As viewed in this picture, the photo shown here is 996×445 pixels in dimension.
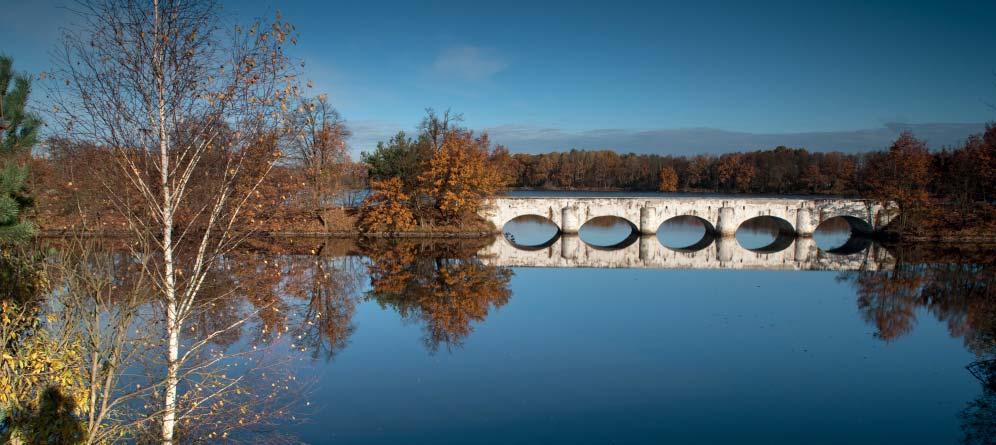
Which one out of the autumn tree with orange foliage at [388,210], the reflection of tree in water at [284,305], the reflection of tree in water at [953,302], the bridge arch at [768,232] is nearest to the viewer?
the reflection of tree in water at [953,302]

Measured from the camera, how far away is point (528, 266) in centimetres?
2616

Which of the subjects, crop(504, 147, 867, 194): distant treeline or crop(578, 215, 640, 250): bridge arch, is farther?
crop(504, 147, 867, 194): distant treeline

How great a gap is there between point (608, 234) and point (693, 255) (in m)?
11.9

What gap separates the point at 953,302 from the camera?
19406mm

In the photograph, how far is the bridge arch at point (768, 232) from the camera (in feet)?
110

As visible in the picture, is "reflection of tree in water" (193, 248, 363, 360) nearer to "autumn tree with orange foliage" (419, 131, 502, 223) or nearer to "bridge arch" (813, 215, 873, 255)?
"autumn tree with orange foliage" (419, 131, 502, 223)

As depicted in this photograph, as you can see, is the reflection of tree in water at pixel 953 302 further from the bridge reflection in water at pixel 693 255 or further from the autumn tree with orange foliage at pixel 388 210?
the autumn tree with orange foliage at pixel 388 210

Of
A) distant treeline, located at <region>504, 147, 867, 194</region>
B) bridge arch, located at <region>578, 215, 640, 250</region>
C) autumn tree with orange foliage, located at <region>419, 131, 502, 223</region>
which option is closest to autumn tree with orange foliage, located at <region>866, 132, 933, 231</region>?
bridge arch, located at <region>578, 215, 640, 250</region>

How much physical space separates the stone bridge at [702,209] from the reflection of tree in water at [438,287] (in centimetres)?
782

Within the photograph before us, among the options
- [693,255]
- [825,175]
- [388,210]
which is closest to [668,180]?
[825,175]

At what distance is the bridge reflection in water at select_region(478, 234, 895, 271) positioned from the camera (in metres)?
26.9

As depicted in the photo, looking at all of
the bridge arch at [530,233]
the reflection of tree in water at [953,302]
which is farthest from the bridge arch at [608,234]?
the reflection of tree in water at [953,302]

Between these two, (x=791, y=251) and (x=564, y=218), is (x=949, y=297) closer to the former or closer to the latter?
(x=791, y=251)

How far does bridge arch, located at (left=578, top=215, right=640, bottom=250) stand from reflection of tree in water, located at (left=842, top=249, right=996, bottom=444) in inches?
510
